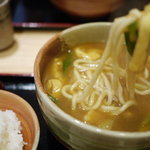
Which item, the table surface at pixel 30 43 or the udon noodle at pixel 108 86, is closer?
the udon noodle at pixel 108 86

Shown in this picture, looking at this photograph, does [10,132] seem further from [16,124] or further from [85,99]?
[85,99]

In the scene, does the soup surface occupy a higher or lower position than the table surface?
higher

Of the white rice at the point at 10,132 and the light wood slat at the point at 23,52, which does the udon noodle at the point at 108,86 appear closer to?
the white rice at the point at 10,132

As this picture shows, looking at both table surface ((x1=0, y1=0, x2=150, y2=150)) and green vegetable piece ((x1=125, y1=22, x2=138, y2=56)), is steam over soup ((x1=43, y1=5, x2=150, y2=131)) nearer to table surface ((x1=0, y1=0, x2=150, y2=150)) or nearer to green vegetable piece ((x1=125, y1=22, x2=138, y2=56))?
green vegetable piece ((x1=125, y1=22, x2=138, y2=56))

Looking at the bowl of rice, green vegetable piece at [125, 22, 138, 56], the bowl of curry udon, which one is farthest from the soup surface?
green vegetable piece at [125, 22, 138, 56]

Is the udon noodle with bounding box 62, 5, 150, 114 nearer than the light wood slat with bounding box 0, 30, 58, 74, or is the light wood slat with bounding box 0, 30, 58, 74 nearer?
the udon noodle with bounding box 62, 5, 150, 114

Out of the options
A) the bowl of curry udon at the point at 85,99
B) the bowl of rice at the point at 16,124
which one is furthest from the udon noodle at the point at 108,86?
the bowl of rice at the point at 16,124

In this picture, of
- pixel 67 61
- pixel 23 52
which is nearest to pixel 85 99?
pixel 67 61

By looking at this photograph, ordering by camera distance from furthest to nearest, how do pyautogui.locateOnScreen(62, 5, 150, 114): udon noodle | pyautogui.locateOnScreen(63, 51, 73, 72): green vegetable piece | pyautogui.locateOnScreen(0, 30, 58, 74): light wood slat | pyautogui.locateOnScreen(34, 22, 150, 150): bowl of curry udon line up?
pyautogui.locateOnScreen(0, 30, 58, 74): light wood slat
pyautogui.locateOnScreen(63, 51, 73, 72): green vegetable piece
pyautogui.locateOnScreen(62, 5, 150, 114): udon noodle
pyautogui.locateOnScreen(34, 22, 150, 150): bowl of curry udon

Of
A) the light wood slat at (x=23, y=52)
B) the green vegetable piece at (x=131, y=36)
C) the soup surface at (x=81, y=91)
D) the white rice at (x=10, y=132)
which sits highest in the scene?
the green vegetable piece at (x=131, y=36)
